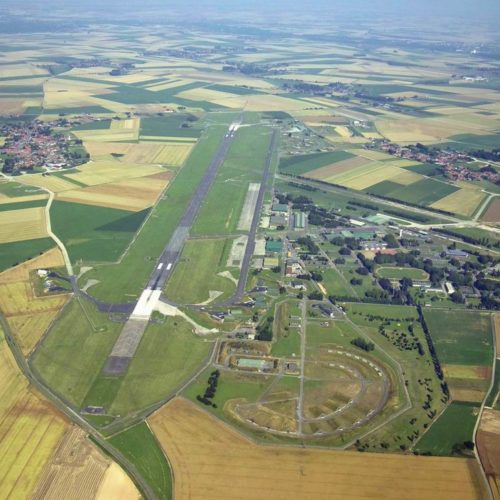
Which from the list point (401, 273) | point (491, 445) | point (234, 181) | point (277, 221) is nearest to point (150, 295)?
point (277, 221)

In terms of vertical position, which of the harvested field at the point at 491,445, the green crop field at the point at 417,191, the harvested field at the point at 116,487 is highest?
the harvested field at the point at 491,445

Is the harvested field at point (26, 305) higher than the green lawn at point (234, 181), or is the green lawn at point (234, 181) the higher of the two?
the harvested field at point (26, 305)

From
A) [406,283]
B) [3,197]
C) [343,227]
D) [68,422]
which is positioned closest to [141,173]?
[3,197]

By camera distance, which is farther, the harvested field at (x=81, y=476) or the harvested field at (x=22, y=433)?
the harvested field at (x=22, y=433)

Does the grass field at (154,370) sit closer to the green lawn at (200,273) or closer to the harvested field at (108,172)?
the green lawn at (200,273)

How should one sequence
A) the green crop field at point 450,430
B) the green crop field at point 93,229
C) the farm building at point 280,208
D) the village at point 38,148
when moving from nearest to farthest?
1. the green crop field at point 450,430
2. the green crop field at point 93,229
3. the farm building at point 280,208
4. the village at point 38,148

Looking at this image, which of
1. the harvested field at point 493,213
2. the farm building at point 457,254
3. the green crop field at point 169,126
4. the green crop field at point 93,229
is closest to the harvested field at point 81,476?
the green crop field at point 93,229

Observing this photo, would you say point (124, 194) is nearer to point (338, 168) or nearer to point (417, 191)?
point (338, 168)
